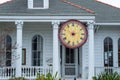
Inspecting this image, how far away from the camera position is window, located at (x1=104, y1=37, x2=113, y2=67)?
28609 mm

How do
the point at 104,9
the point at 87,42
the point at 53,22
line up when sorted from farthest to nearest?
the point at 104,9
the point at 87,42
the point at 53,22

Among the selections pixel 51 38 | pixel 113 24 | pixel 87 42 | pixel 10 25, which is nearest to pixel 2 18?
pixel 10 25

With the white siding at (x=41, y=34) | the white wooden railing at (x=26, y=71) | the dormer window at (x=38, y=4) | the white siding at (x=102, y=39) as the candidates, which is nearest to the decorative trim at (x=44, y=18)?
the dormer window at (x=38, y=4)

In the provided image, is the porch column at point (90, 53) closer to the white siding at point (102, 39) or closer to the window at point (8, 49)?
the white siding at point (102, 39)

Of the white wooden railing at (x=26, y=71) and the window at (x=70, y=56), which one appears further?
the window at (x=70, y=56)

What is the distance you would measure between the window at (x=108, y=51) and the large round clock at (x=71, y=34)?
3470 millimetres

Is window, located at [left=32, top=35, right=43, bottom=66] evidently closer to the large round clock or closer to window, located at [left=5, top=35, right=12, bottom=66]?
window, located at [left=5, top=35, right=12, bottom=66]

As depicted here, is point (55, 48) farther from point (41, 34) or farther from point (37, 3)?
point (37, 3)

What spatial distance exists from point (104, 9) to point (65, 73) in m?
6.57

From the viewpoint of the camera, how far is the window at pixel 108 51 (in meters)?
28.6

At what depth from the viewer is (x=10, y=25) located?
90.7ft

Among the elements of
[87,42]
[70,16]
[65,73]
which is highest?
[70,16]

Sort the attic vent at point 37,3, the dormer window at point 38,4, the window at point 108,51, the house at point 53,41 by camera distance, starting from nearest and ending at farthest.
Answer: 1. the house at point 53,41
2. the dormer window at point 38,4
3. the attic vent at point 37,3
4. the window at point 108,51

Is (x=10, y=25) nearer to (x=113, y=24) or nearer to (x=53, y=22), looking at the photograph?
(x=53, y=22)
